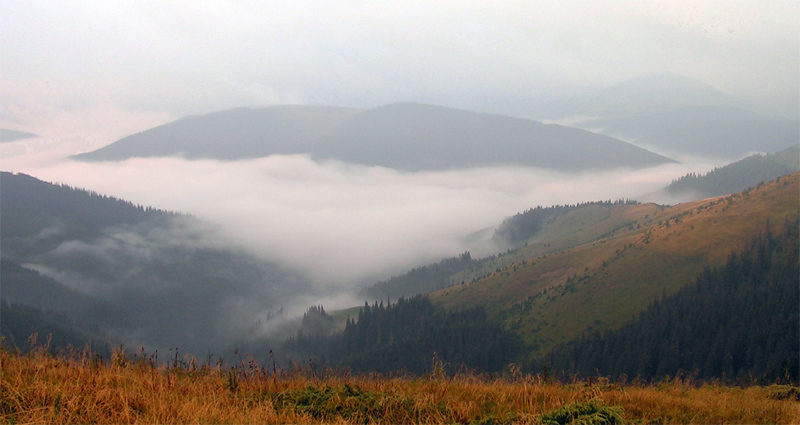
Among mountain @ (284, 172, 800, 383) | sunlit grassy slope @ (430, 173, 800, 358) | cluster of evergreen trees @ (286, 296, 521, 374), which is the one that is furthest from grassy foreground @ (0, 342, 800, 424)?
sunlit grassy slope @ (430, 173, 800, 358)

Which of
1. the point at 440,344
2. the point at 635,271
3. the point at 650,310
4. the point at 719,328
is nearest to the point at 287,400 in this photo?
the point at 719,328

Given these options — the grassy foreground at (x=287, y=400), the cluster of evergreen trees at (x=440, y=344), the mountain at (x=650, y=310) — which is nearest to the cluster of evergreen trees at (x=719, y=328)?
the mountain at (x=650, y=310)

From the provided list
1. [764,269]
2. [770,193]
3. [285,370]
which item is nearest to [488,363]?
[764,269]

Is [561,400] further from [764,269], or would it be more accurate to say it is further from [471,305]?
[471,305]

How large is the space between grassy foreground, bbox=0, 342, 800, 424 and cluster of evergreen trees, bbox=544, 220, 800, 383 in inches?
3239

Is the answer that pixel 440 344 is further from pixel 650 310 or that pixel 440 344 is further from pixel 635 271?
pixel 635 271

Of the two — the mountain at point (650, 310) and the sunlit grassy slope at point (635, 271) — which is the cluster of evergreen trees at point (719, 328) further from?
the sunlit grassy slope at point (635, 271)

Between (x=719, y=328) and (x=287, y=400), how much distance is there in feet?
398

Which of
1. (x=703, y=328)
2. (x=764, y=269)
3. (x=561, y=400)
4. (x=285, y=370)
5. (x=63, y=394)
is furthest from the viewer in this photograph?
(x=764, y=269)

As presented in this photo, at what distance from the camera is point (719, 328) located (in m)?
105

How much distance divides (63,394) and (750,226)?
594 feet

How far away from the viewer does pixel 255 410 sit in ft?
26.2

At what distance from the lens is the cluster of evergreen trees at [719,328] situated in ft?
307

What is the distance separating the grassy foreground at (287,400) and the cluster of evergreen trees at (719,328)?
8226 cm
